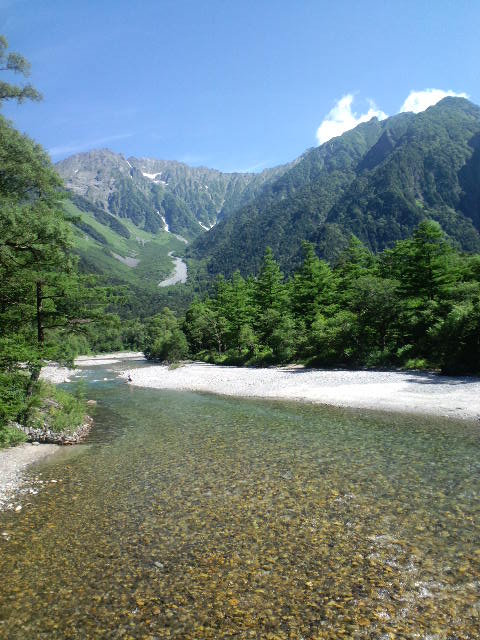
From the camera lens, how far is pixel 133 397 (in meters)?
34.8

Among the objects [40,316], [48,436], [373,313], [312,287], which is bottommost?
[48,436]

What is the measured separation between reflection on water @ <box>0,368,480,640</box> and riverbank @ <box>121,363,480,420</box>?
4.45 meters

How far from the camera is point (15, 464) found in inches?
590

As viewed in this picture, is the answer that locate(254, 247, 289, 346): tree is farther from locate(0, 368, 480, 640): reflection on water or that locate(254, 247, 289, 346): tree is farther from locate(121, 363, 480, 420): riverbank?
locate(0, 368, 480, 640): reflection on water

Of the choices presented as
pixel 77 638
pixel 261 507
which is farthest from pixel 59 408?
pixel 77 638

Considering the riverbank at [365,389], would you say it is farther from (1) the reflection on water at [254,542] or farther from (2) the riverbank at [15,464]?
(2) the riverbank at [15,464]

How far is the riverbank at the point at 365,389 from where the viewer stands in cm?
2109

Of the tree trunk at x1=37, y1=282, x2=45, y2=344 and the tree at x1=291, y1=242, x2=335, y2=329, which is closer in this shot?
the tree trunk at x1=37, y1=282, x2=45, y2=344

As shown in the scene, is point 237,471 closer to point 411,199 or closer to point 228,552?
point 228,552

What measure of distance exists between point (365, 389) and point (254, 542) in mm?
20173

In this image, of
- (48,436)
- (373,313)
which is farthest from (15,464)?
(373,313)

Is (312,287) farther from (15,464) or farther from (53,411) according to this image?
(15,464)

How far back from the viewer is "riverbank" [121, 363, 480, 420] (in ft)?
69.2

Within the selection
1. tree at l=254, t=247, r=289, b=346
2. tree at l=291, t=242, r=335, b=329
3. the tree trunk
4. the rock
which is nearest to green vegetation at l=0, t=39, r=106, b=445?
the tree trunk
